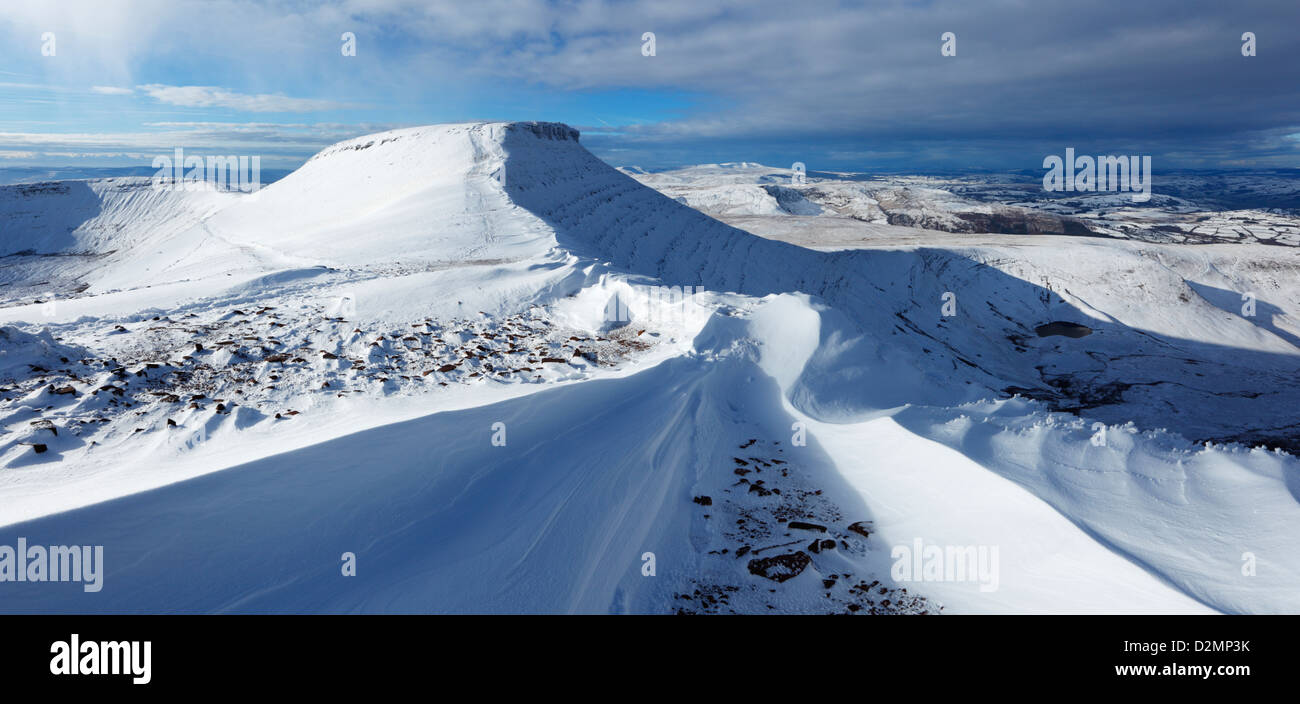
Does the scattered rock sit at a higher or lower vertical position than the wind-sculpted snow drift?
lower

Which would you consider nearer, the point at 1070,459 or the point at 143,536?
the point at 143,536

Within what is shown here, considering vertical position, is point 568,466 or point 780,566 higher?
point 568,466

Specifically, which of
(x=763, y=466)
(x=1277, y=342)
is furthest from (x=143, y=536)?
(x=1277, y=342)

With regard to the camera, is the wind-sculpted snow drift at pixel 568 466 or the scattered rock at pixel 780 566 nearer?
the wind-sculpted snow drift at pixel 568 466

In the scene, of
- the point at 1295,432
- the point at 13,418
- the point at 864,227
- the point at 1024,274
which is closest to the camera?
the point at 13,418

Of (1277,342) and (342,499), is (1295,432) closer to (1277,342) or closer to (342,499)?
(1277,342)

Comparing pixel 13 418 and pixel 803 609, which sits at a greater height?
pixel 13 418

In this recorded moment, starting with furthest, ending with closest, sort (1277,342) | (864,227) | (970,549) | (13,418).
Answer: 1. (864,227)
2. (1277,342)
3. (13,418)
4. (970,549)

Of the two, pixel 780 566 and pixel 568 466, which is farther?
pixel 568 466

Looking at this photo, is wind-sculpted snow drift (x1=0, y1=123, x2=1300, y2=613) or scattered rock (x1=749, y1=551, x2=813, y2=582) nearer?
wind-sculpted snow drift (x1=0, y1=123, x2=1300, y2=613)

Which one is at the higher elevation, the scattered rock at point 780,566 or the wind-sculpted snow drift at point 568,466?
the wind-sculpted snow drift at point 568,466

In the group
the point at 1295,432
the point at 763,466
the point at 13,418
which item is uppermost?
the point at 13,418
